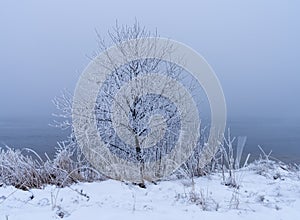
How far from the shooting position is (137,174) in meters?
6.30

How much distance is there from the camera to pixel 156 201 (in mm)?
4500

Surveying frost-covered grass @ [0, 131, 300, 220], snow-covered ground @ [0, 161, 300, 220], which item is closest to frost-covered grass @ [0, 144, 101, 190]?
frost-covered grass @ [0, 131, 300, 220]

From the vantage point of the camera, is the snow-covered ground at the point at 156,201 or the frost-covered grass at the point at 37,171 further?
the frost-covered grass at the point at 37,171

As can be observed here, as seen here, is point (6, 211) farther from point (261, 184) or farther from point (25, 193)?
point (261, 184)

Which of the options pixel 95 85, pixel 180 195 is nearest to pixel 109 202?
pixel 180 195

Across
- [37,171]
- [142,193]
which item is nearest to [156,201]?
[142,193]

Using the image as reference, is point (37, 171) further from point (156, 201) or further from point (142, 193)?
point (156, 201)

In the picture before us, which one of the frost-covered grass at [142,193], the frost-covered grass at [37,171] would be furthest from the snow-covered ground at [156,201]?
the frost-covered grass at [37,171]

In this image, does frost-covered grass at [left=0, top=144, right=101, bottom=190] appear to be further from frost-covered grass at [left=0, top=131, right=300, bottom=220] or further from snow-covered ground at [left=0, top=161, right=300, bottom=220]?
snow-covered ground at [left=0, top=161, right=300, bottom=220]

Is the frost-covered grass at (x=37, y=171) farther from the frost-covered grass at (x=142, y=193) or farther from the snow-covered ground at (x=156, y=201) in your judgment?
the snow-covered ground at (x=156, y=201)

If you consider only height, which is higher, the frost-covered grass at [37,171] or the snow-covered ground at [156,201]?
the snow-covered ground at [156,201]

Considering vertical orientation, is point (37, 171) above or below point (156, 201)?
below

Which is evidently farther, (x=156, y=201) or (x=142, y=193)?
(x=142, y=193)

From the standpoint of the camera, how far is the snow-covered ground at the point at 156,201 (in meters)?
3.88
